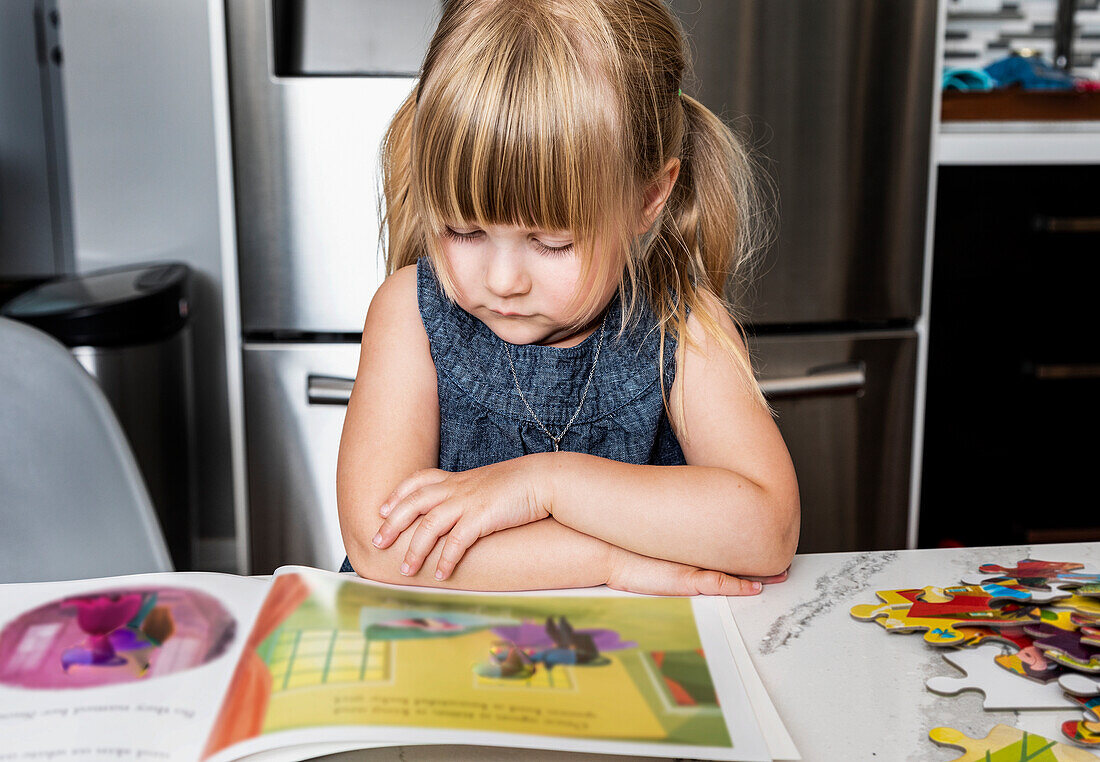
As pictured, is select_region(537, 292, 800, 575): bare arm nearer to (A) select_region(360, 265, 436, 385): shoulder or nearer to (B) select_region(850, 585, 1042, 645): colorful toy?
(B) select_region(850, 585, 1042, 645): colorful toy

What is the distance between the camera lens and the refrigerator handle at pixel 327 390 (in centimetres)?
150

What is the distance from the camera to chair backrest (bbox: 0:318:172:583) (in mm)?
777

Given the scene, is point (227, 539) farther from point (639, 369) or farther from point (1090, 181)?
point (1090, 181)

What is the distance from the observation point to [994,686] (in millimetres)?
462

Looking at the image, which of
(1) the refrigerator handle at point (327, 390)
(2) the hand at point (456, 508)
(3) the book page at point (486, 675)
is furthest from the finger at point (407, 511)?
(1) the refrigerator handle at point (327, 390)

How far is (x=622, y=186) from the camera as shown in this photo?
74 centimetres

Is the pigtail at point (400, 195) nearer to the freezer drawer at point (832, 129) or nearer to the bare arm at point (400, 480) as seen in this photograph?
the bare arm at point (400, 480)

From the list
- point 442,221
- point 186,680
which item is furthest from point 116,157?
point 186,680

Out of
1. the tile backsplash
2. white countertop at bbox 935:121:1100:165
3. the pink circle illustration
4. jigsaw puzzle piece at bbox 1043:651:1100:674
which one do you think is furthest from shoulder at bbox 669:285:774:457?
the tile backsplash

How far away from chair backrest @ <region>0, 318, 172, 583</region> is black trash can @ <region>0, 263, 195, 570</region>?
707 mm

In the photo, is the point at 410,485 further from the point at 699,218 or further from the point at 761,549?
the point at 699,218

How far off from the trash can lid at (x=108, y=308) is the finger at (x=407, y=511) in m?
1.01

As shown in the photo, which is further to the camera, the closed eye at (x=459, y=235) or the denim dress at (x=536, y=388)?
the denim dress at (x=536, y=388)

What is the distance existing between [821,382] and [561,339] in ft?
2.63
